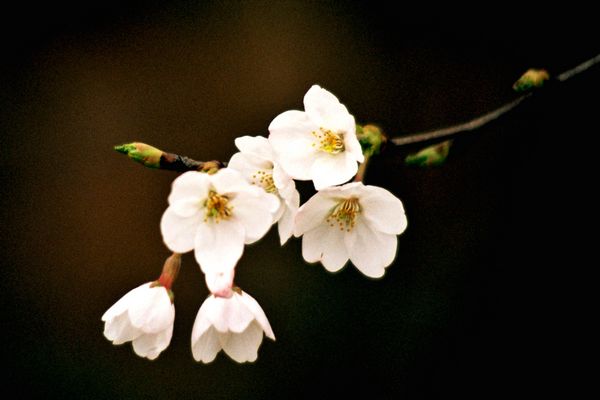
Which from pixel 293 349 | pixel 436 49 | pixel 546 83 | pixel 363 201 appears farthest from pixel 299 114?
pixel 293 349

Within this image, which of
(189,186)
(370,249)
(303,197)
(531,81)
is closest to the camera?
(189,186)

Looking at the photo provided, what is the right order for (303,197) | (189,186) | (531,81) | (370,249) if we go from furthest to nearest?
(303,197)
(370,249)
(531,81)
(189,186)

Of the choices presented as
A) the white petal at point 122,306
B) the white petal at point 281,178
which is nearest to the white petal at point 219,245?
the white petal at point 281,178

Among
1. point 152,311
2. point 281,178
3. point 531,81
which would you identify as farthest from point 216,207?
point 531,81

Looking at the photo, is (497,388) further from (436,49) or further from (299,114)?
(299,114)

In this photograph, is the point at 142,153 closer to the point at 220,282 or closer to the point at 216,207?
the point at 216,207

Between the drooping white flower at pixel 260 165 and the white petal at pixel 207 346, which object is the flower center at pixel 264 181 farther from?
the white petal at pixel 207 346
